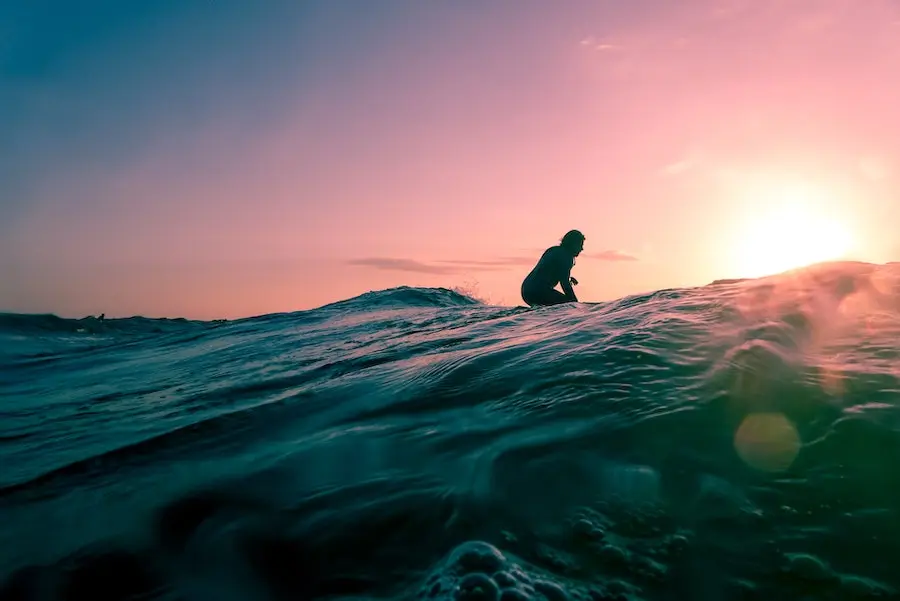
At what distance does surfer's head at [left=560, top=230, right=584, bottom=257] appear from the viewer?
12.6m

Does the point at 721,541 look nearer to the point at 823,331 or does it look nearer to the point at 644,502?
the point at 644,502

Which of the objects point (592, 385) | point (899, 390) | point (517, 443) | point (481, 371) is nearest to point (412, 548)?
point (517, 443)

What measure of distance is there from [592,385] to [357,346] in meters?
4.46

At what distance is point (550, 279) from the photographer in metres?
12.1

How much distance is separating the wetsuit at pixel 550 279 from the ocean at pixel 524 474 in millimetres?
6787

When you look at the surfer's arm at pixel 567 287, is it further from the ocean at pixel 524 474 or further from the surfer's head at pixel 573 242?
the ocean at pixel 524 474

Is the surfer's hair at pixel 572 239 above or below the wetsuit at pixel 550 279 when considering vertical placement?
above

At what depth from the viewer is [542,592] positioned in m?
1.77

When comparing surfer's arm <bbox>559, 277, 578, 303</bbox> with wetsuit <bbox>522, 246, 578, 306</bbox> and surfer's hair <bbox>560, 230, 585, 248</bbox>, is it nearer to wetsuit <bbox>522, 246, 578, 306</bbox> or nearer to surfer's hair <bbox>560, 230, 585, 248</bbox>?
wetsuit <bbox>522, 246, 578, 306</bbox>

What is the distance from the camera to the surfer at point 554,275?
39.2 feet

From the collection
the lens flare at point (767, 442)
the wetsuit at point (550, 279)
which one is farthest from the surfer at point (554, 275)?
the lens flare at point (767, 442)

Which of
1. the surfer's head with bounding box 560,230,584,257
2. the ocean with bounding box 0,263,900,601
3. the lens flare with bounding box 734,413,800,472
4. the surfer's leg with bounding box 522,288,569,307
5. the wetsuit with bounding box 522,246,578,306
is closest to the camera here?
the ocean with bounding box 0,263,900,601

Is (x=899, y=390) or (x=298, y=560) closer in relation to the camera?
(x=298, y=560)

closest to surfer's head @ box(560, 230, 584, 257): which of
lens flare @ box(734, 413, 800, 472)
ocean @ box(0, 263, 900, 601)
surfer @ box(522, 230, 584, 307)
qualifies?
surfer @ box(522, 230, 584, 307)
